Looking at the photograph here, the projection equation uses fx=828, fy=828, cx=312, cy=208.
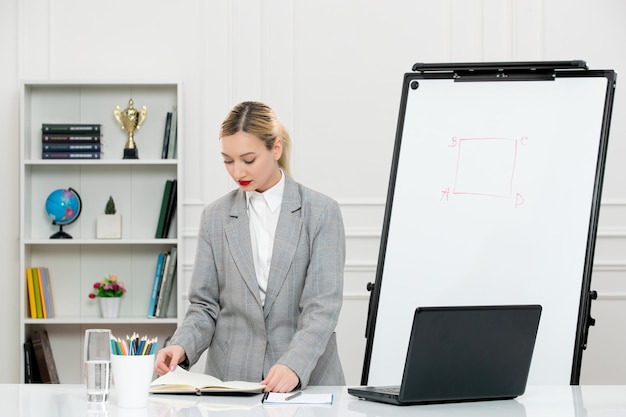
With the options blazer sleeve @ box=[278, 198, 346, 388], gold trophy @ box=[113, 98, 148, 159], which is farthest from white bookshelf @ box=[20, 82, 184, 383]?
blazer sleeve @ box=[278, 198, 346, 388]

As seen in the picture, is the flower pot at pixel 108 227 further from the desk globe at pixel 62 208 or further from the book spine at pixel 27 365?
the book spine at pixel 27 365

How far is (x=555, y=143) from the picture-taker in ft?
8.39

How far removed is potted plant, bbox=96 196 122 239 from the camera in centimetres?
404

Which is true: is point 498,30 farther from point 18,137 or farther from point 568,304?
point 18,137

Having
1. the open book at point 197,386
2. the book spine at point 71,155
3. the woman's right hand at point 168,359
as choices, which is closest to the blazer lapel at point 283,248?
the woman's right hand at point 168,359

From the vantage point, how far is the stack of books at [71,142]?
401cm

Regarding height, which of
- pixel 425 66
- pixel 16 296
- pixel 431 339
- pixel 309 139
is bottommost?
pixel 16 296

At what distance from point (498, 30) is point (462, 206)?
1771 mm

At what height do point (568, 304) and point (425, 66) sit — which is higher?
point (425, 66)

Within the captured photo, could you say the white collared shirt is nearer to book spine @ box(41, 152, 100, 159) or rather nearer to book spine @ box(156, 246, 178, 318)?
book spine @ box(156, 246, 178, 318)

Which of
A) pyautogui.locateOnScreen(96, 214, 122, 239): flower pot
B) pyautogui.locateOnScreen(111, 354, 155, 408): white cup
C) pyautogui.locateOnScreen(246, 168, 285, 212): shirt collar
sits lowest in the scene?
pyautogui.locateOnScreen(96, 214, 122, 239): flower pot

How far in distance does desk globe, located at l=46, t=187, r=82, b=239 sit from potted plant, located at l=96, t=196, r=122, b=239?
132 mm

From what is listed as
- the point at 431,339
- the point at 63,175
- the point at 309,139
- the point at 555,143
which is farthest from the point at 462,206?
the point at 63,175

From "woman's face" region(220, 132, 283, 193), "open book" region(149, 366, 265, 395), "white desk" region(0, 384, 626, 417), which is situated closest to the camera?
"white desk" region(0, 384, 626, 417)
